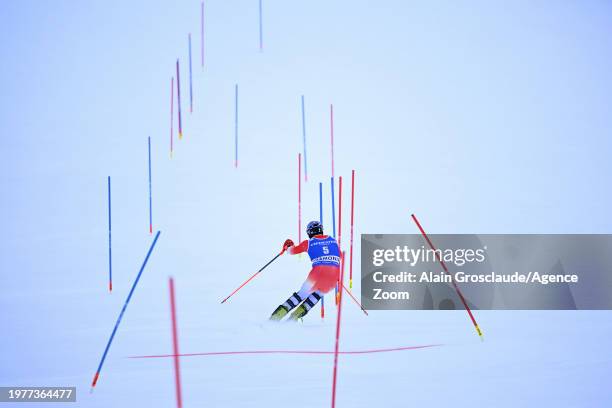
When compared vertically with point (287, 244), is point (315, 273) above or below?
below

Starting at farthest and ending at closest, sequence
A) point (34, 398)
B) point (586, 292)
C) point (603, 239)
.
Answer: point (603, 239) < point (586, 292) < point (34, 398)

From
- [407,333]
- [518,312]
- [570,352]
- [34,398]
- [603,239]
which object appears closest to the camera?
[34,398]

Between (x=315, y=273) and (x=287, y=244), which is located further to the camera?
(x=287, y=244)

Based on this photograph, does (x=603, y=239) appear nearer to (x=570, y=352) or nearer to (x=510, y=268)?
(x=510, y=268)

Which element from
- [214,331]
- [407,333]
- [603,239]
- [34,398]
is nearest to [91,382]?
[34,398]

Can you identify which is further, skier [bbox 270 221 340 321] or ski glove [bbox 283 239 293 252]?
ski glove [bbox 283 239 293 252]

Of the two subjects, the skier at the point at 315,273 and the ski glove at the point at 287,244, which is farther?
the ski glove at the point at 287,244

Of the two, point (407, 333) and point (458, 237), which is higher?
point (458, 237)

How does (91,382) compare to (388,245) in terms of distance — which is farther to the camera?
(388,245)

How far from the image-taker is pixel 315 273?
217 inches

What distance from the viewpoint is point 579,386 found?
13.0ft

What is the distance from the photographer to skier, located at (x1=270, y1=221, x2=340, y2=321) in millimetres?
5402

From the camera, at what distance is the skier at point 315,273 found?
17.7 ft

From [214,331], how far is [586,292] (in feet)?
11.5
